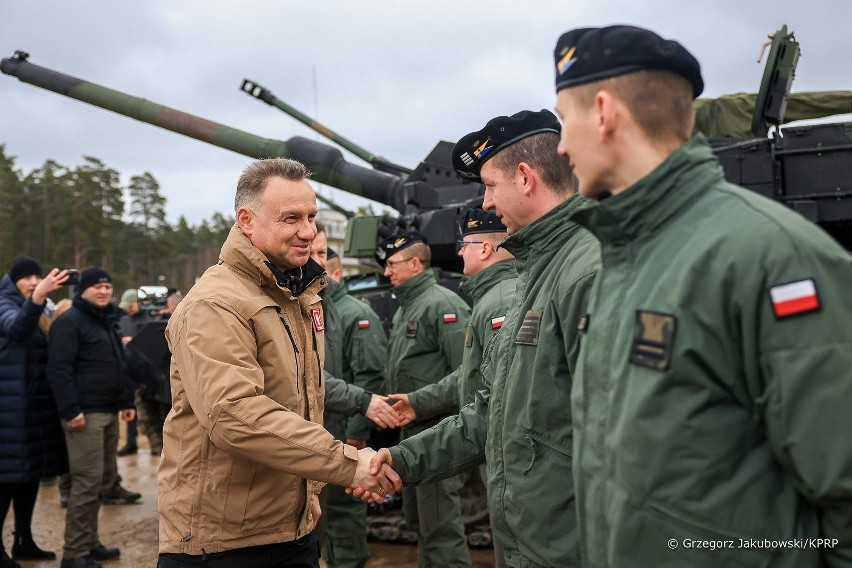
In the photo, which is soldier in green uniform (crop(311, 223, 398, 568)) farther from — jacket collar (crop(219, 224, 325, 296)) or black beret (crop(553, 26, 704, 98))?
black beret (crop(553, 26, 704, 98))

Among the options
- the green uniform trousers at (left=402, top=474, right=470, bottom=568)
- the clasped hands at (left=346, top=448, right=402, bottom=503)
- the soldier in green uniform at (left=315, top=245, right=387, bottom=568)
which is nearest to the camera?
the clasped hands at (left=346, top=448, right=402, bottom=503)

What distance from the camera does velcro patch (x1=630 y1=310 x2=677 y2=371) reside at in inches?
62.7

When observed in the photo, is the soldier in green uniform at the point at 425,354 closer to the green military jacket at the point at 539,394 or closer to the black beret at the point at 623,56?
the green military jacket at the point at 539,394

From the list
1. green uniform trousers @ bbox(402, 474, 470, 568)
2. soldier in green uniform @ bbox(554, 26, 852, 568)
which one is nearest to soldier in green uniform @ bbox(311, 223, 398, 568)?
green uniform trousers @ bbox(402, 474, 470, 568)

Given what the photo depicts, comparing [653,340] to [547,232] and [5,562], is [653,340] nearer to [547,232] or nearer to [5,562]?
[547,232]

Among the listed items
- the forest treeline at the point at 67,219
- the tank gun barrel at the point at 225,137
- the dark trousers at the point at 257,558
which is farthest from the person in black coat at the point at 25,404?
the forest treeline at the point at 67,219

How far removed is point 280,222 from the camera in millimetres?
3166

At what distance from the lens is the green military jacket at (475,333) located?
4.06m

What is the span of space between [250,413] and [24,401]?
469cm

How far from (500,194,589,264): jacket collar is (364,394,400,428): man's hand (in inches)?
101

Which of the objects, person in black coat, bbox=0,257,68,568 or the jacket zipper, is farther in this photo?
person in black coat, bbox=0,257,68,568

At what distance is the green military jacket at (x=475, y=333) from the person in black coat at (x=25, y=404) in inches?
124

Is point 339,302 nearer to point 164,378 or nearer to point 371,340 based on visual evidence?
point 371,340

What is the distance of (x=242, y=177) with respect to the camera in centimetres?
326
